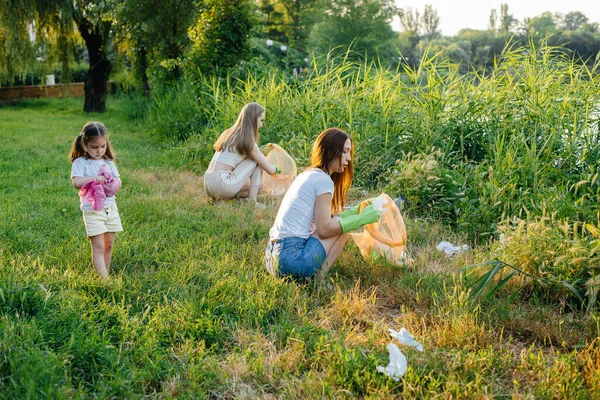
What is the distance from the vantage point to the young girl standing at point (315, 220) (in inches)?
136

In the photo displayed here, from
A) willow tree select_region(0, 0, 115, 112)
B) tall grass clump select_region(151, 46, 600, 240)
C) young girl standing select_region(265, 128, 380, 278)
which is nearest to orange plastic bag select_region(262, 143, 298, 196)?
tall grass clump select_region(151, 46, 600, 240)

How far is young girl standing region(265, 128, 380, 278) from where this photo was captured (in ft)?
11.3

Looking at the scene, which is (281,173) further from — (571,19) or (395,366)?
(571,19)

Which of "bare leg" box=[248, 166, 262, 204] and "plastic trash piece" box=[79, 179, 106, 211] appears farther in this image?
"bare leg" box=[248, 166, 262, 204]

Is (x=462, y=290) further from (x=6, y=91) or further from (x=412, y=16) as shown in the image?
(x=412, y=16)

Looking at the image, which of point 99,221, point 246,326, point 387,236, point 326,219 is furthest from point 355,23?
point 246,326

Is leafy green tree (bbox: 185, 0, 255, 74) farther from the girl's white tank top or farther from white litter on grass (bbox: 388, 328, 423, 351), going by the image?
white litter on grass (bbox: 388, 328, 423, 351)

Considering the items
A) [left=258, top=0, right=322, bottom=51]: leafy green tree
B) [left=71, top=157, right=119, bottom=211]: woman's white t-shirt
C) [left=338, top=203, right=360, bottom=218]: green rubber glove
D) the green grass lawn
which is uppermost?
[left=258, top=0, right=322, bottom=51]: leafy green tree

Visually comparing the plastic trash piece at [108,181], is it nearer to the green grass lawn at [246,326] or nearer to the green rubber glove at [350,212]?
the green grass lawn at [246,326]

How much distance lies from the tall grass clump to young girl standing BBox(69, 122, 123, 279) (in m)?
2.69

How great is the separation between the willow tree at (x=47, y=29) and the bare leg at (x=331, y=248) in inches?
469

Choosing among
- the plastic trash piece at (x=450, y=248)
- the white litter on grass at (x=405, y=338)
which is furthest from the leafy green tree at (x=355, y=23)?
the white litter on grass at (x=405, y=338)

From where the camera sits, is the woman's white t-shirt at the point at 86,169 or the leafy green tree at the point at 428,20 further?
the leafy green tree at the point at 428,20

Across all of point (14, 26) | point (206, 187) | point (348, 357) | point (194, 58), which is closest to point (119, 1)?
point (14, 26)
